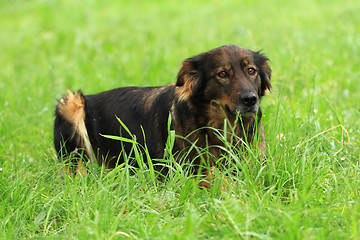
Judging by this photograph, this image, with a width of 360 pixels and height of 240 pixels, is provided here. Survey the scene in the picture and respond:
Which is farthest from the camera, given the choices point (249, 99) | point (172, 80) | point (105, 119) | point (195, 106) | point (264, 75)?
point (172, 80)

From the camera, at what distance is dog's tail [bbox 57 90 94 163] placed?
12.7 feet

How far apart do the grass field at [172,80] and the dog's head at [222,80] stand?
28 cm

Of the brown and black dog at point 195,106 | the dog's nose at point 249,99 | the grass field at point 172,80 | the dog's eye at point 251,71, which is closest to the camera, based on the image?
the grass field at point 172,80

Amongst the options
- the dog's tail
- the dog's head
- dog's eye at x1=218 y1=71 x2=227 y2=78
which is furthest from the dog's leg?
dog's eye at x1=218 y1=71 x2=227 y2=78

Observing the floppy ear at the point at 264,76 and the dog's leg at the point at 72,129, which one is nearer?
the floppy ear at the point at 264,76

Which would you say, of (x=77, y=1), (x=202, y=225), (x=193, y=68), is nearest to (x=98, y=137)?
(x=193, y=68)

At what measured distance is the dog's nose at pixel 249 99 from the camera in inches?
114

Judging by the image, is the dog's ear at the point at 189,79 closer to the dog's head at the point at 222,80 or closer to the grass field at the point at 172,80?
the dog's head at the point at 222,80

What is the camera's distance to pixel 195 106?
126 inches

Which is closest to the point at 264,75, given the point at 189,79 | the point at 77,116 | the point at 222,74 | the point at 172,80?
the point at 222,74

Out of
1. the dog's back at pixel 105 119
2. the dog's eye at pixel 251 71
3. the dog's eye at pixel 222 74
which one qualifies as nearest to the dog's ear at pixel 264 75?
the dog's eye at pixel 251 71

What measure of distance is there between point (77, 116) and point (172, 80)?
1.79 meters

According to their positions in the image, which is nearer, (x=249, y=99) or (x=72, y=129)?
(x=249, y=99)

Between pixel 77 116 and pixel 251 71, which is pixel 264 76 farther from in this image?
pixel 77 116
